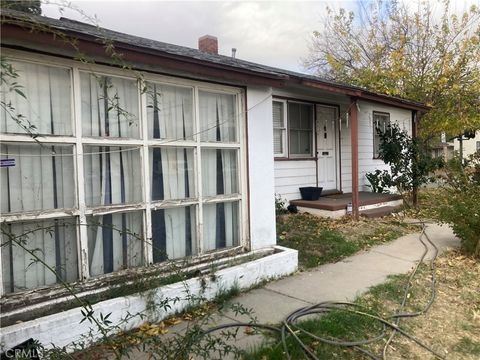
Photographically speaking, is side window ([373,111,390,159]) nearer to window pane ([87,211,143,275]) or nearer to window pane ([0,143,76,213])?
window pane ([87,211,143,275])

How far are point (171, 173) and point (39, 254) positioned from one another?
1597 mm

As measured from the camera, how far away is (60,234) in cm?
373

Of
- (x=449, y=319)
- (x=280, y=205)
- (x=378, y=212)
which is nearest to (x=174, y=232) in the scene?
(x=449, y=319)

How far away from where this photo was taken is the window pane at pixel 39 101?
3.41 meters

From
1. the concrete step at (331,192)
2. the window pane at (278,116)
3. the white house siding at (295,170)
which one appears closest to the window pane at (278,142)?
the window pane at (278,116)

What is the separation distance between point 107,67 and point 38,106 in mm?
772

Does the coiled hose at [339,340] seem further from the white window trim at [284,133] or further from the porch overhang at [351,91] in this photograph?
the white window trim at [284,133]

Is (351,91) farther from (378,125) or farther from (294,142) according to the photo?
(378,125)

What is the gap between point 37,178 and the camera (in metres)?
3.60

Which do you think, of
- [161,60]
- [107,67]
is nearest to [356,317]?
[161,60]

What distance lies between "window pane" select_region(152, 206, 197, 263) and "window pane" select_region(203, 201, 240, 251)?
0.20m

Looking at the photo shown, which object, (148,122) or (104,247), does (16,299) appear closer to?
(104,247)

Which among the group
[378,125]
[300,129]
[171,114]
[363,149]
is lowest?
[363,149]

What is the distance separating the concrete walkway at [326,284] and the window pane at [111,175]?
4.78 feet
